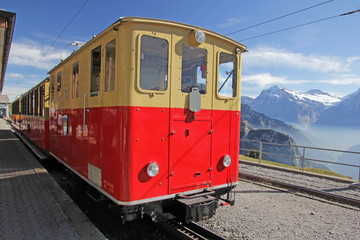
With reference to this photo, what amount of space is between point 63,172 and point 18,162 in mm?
1734

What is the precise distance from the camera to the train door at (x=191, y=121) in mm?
3668

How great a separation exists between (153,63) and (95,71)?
1.25 m

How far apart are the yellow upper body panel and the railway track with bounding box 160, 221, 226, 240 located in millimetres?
1940

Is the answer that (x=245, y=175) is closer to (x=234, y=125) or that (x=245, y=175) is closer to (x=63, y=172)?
(x=234, y=125)

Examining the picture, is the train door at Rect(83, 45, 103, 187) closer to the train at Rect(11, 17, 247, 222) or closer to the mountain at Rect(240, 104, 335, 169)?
the train at Rect(11, 17, 247, 222)

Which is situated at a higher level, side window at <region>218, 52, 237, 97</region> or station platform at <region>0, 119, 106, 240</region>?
side window at <region>218, 52, 237, 97</region>

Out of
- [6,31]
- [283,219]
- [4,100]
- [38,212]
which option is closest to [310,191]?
[283,219]

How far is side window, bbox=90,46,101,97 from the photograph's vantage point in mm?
4047

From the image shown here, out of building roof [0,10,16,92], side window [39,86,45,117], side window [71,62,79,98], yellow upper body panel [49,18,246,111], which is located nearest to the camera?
yellow upper body panel [49,18,246,111]

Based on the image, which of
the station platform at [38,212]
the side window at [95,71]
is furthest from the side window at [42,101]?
the side window at [95,71]

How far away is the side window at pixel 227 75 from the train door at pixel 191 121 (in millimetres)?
257

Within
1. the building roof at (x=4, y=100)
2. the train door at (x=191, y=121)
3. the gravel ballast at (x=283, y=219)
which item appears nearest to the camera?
the train door at (x=191, y=121)

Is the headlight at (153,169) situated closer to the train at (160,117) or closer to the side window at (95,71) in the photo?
the train at (160,117)

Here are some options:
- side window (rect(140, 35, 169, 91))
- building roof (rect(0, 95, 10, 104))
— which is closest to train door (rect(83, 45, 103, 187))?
side window (rect(140, 35, 169, 91))
